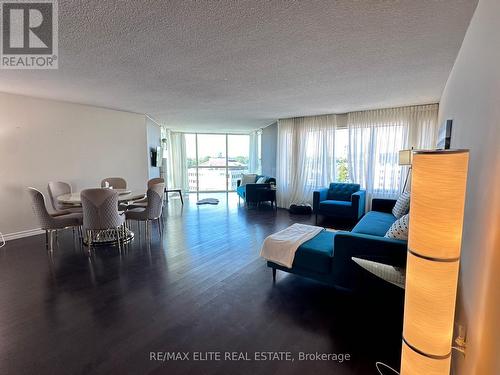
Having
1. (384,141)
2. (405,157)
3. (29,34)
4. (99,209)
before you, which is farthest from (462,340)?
(384,141)

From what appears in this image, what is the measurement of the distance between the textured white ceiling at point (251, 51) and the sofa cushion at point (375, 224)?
6.44ft

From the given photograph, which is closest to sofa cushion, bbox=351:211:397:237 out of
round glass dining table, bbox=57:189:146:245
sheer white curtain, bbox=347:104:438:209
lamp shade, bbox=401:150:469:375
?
sheer white curtain, bbox=347:104:438:209

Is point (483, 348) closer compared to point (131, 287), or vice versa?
point (483, 348)

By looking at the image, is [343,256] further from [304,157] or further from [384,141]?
[304,157]

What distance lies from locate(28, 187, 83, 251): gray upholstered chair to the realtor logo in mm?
1678

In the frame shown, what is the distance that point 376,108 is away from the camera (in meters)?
5.44

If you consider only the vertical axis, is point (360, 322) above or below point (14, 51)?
below

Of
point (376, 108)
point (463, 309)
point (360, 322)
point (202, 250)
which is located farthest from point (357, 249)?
point (376, 108)

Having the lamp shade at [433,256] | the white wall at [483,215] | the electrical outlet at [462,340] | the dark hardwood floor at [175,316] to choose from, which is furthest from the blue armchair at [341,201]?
the lamp shade at [433,256]

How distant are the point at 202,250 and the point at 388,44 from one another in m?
3.33

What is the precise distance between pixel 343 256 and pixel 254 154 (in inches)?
311

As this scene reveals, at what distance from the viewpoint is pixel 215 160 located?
10242mm

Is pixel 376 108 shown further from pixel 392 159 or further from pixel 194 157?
pixel 194 157

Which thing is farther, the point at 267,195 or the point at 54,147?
the point at 267,195
